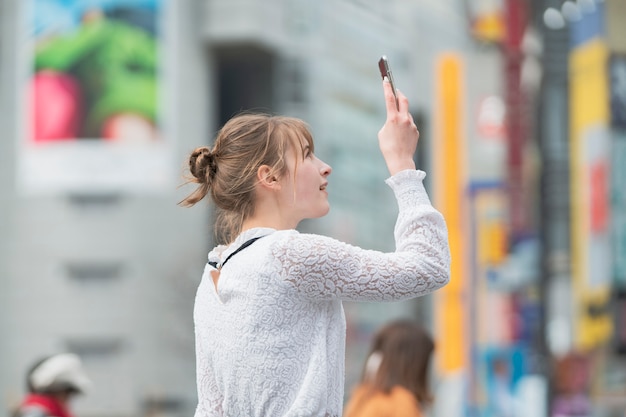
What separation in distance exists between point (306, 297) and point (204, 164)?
0.35 metres

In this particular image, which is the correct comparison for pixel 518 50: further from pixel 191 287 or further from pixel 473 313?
pixel 191 287

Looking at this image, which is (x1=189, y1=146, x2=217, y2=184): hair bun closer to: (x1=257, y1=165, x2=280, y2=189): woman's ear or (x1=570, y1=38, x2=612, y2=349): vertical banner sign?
(x1=257, y1=165, x2=280, y2=189): woman's ear

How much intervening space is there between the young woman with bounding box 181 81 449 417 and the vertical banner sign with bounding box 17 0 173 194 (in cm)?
5326

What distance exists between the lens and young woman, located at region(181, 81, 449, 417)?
2.58 m

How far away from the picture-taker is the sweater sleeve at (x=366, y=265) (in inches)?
101

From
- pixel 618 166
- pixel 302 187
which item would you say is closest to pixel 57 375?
pixel 302 187

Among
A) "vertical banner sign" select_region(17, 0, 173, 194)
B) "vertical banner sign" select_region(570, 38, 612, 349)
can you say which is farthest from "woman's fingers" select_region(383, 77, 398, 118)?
"vertical banner sign" select_region(17, 0, 173, 194)

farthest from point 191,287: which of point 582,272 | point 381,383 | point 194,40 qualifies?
point 381,383

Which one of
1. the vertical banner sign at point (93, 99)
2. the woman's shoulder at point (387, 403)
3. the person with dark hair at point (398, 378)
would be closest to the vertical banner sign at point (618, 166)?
the person with dark hair at point (398, 378)

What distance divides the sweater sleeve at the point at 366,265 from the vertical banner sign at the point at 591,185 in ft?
53.1

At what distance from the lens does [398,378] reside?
500cm

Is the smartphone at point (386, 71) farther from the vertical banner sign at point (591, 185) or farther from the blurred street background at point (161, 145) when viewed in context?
the blurred street background at point (161, 145)

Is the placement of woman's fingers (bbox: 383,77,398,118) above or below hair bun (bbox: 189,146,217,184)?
above


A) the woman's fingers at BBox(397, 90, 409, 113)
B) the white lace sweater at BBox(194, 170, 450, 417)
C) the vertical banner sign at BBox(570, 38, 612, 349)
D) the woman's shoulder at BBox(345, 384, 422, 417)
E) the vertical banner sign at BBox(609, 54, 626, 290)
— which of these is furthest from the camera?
the vertical banner sign at BBox(570, 38, 612, 349)
